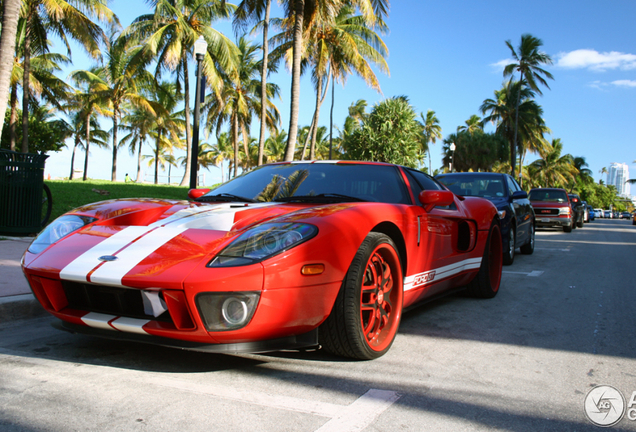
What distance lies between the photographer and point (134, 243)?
265 centimetres

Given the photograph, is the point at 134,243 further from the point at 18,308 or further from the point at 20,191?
the point at 20,191

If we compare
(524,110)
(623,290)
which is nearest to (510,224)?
(623,290)

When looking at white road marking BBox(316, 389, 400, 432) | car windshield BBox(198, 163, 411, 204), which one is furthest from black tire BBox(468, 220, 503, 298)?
white road marking BBox(316, 389, 400, 432)

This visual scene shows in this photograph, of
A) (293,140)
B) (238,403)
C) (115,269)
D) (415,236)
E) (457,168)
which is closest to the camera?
(238,403)

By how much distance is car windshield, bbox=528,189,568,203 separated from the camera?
17.2 m

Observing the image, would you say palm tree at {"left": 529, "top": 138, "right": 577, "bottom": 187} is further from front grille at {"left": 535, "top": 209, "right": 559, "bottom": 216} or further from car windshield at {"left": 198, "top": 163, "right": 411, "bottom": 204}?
car windshield at {"left": 198, "top": 163, "right": 411, "bottom": 204}

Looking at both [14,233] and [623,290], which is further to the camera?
[14,233]

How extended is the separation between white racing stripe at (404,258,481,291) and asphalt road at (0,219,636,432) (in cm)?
39

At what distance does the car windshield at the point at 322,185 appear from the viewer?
3526mm

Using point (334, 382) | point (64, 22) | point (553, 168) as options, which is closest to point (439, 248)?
point (334, 382)

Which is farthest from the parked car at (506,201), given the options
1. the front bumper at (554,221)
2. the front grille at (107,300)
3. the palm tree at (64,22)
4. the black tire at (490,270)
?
the palm tree at (64,22)

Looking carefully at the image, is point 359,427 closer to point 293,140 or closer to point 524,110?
point 293,140

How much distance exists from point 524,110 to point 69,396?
4894 centimetres

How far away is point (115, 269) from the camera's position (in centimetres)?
243
